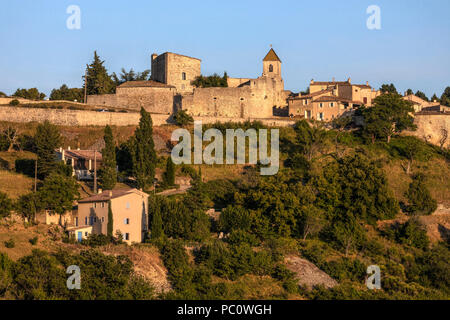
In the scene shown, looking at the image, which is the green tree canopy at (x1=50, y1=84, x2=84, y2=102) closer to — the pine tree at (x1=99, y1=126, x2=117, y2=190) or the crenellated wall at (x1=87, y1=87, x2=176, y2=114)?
the crenellated wall at (x1=87, y1=87, x2=176, y2=114)

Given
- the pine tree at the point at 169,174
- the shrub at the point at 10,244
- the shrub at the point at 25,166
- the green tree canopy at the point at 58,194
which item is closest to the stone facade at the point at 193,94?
→ the pine tree at the point at 169,174

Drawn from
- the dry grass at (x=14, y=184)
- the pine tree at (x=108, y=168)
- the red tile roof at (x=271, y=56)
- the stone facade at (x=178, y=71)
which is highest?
the red tile roof at (x=271, y=56)

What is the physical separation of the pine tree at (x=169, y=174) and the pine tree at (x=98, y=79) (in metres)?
25.9

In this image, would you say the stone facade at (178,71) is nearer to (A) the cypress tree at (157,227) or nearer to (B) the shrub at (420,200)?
(B) the shrub at (420,200)

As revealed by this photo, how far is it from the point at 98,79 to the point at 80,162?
2420 cm

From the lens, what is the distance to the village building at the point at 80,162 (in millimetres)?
52500

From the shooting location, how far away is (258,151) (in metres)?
58.8

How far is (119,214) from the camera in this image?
4159 cm

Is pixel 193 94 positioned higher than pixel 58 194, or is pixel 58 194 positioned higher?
pixel 193 94

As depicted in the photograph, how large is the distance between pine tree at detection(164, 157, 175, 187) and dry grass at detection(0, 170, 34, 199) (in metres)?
9.32

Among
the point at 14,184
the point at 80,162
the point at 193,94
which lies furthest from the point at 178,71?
the point at 14,184

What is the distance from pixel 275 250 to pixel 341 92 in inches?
1282

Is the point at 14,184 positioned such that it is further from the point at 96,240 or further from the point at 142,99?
the point at 142,99
